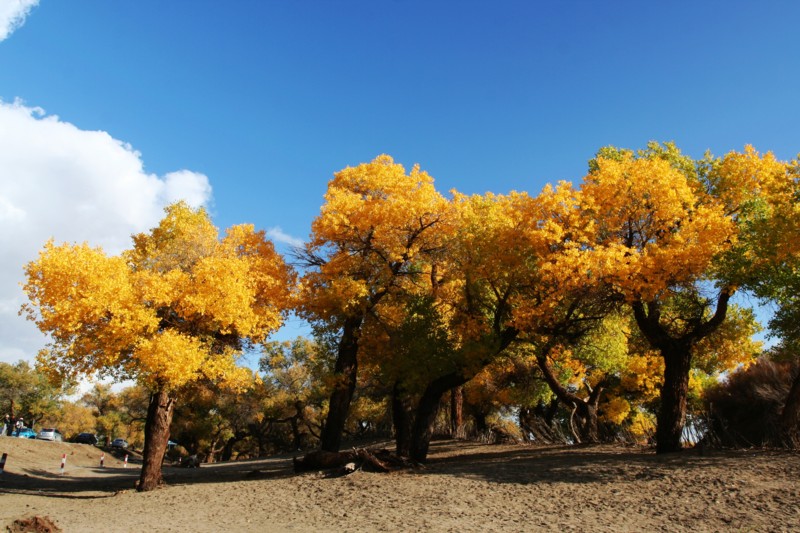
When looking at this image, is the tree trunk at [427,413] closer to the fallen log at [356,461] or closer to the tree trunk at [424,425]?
the tree trunk at [424,425]

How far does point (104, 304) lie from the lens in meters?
11.3

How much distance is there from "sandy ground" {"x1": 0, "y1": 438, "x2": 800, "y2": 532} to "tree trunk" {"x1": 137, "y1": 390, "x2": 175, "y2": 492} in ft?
1.98

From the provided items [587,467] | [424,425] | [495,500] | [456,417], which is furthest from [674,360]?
[456,417]

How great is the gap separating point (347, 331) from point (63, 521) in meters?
8.56

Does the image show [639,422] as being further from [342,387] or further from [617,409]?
[342,387]

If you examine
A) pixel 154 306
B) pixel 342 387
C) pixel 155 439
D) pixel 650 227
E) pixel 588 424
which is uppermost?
pixel 650 227

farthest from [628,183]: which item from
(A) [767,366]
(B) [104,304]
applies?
(B) [104,304]

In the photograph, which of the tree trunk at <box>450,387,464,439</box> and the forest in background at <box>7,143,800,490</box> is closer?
the forest in background at <box>7,143,800,490</box>

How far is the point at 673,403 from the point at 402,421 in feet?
26.4

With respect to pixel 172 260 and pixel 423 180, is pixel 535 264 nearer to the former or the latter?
pixel 423 180

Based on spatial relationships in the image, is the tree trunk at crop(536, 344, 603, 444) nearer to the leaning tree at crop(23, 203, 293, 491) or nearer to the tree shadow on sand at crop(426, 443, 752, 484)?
the tree shadow on sand at crop(426, 443, 752, 484)

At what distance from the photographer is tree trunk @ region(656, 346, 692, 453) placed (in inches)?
477

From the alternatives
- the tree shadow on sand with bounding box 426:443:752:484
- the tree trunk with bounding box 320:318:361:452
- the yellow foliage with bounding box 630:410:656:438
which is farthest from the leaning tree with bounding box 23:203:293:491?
the yellow foliage with bounding box 630:410:656:438

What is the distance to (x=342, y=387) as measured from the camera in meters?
14.9
